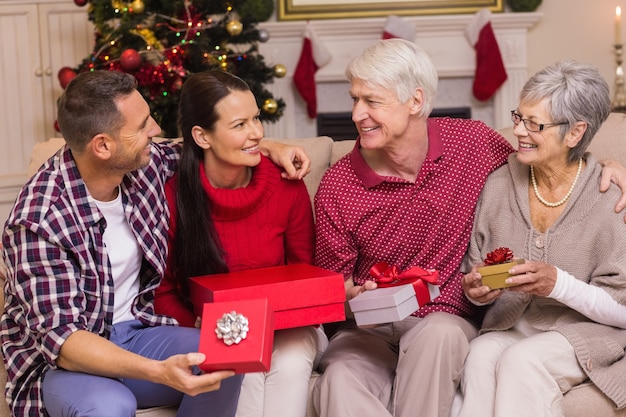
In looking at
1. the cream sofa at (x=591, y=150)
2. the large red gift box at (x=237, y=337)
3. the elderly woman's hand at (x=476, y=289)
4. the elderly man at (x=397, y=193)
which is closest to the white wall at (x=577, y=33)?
the cream sofa at (x=591, y=150)

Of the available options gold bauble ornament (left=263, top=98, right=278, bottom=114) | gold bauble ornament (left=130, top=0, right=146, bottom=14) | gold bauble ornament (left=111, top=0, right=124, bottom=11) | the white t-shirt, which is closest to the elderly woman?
the white t-shirt

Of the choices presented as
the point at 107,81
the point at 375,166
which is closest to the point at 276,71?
the point at 375,166

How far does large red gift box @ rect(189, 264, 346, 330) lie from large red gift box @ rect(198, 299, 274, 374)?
0.17 meters

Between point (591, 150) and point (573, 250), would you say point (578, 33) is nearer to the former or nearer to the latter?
point (591, 150)

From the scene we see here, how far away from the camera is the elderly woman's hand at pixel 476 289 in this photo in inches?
85.7

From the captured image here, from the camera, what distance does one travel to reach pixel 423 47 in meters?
4.95

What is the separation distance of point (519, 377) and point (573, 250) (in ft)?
1.23

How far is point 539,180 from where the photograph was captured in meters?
2.37

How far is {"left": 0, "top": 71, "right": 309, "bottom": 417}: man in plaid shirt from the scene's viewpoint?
192 cm

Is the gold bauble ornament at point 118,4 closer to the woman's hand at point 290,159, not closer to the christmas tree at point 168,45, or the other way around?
the christmas tree at point 168,45

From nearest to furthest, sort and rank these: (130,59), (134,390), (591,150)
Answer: (134,390), (591,150), (130,59)

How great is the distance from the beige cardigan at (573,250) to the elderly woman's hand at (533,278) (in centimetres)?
14

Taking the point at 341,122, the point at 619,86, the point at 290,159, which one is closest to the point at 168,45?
the point at 341,122

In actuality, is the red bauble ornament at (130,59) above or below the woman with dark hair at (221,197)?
above
